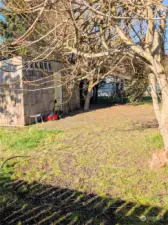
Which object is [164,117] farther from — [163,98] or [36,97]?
[36,97]

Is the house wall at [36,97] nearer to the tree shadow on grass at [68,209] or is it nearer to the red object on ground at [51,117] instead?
the red object on ground at [51,117]

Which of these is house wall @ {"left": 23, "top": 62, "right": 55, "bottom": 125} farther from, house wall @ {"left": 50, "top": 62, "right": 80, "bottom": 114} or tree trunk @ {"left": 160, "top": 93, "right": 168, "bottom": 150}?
tree trunk @ {"left": 160, "top": 93, "right": 168, "bottom": 150}

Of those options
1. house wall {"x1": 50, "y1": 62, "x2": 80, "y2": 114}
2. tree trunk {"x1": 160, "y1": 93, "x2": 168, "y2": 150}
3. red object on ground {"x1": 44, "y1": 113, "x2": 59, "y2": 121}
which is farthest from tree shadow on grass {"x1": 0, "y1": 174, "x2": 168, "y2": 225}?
house wall {"x1": 50, "y1": 62, "x2": 80, "y2": 114}

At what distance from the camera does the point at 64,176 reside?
4.14 m

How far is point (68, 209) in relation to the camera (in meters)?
3.07

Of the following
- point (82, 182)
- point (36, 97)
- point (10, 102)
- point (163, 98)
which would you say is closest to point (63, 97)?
point (36, 97)

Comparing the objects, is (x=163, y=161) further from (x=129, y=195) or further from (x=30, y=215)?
(x=30, y=215)

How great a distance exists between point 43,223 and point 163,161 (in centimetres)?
249

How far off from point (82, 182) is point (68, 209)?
86 cm

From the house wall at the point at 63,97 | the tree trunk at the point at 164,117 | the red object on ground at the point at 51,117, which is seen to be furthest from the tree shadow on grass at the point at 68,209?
the house wall at the point at 63,97

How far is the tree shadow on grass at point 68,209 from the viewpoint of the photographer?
282cm

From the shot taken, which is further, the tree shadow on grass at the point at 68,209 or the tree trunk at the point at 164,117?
the tree trunk at the point at 164,117

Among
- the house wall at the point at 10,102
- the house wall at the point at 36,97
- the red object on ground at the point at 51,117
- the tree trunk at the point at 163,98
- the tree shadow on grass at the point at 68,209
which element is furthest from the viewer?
the red object on ground at the point at 51,117

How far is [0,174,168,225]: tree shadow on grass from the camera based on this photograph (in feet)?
9.24
